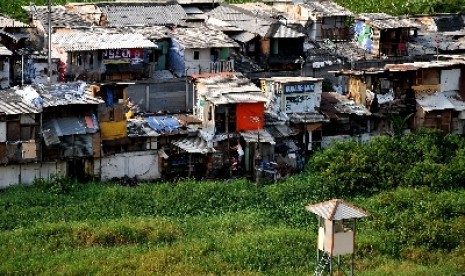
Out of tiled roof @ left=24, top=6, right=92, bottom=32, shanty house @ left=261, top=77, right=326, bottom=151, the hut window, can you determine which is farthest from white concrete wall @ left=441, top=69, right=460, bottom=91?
tiled roof @ left=24, top=6, right=92, bottom=32

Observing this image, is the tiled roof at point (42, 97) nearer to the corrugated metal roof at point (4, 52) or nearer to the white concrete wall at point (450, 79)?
the corrugated metal roof at point (4, 52)

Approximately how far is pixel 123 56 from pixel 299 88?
9.62 metres

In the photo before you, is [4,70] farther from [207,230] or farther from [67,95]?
[207,230]

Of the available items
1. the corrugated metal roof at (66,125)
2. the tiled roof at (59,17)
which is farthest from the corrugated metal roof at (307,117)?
the tiled roof at (59,17)

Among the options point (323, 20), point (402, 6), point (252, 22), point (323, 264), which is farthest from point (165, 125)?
point (402, 6)

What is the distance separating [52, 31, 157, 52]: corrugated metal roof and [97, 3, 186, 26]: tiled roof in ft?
15.7

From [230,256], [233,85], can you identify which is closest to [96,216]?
[230,256]

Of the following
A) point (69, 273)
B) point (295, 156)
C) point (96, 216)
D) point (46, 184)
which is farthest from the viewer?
point (295, 156)

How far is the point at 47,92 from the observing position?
3784 centimetres

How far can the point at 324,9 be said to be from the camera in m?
57.9

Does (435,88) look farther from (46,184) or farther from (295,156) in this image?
(46,184)

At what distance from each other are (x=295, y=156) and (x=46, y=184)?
36.8 feet

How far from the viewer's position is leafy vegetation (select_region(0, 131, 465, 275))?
3039 cm

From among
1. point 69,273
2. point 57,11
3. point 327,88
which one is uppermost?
point 57,11
